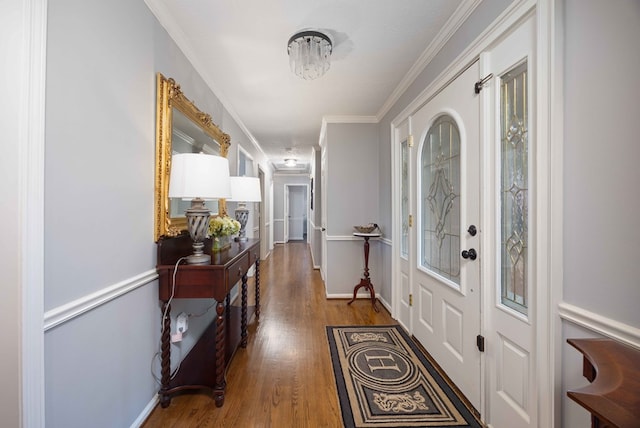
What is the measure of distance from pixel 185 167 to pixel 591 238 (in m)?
1.81

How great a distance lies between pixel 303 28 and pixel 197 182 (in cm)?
124

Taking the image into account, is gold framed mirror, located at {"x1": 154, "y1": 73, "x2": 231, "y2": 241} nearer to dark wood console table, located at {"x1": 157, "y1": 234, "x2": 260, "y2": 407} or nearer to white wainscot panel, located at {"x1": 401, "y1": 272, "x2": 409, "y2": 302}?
dark wood console table, located at {"x1": 157, "y1": 234, "x2": 260, "y2": 407}

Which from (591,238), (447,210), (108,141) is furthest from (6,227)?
(447,210)

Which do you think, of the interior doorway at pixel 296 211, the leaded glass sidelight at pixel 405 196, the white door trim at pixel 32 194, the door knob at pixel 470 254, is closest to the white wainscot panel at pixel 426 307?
the leaded glass sidelight at pixel 405 196

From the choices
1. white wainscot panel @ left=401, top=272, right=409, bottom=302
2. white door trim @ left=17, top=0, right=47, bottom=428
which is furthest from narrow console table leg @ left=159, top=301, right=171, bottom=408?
white wainscot panel @ left=401, top=272, right=409, bottom=302

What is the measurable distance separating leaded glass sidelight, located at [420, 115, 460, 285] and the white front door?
1.13ft

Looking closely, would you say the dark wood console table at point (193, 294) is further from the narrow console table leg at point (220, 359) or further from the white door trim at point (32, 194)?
the white door trim at point (32, 194)

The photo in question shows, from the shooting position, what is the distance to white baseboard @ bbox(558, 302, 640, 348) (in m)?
0.80

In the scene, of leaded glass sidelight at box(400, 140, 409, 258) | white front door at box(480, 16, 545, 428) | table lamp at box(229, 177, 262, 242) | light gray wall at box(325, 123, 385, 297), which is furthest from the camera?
light gray wall at box(325, 123, 385, 297)

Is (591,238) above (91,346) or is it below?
above

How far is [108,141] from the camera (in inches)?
46.8

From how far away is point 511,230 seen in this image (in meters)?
1.30

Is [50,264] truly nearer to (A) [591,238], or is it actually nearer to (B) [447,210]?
(A) [591,238]

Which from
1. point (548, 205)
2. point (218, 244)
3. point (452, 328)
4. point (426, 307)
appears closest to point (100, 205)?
point (218, 244)
